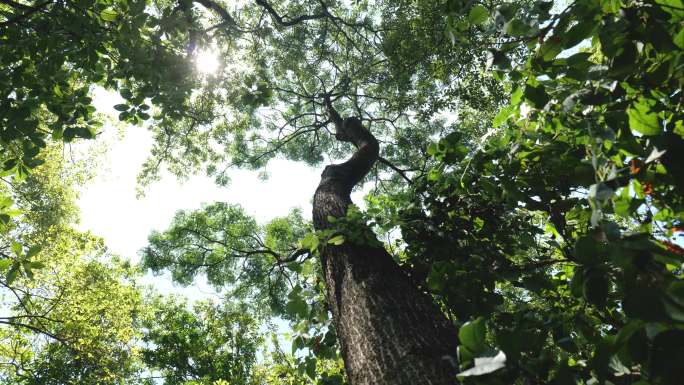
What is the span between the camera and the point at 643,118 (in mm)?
1113

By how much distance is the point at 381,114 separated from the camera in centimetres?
1073

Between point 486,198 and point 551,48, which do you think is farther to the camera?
point 486,198

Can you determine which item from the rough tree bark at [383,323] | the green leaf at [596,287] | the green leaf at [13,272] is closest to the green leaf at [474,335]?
the green leaf at [596,287]

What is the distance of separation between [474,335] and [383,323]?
3.75 feet

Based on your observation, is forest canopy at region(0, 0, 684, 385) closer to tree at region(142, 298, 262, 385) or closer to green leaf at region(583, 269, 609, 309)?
green leaf at region(583, 269, 609, 309)

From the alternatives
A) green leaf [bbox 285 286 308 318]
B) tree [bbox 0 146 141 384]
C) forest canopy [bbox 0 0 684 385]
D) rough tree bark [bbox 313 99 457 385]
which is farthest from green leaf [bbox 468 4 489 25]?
tree [bbox 0 146 141 384]

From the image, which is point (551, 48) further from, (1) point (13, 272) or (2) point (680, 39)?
(1) point (13, 272)

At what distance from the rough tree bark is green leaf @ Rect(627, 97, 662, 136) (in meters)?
0.95

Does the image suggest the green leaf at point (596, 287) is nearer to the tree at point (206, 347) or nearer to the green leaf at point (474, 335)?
the green leaf at point (474, 335)

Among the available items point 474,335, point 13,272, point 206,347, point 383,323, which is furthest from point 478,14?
point 206,347

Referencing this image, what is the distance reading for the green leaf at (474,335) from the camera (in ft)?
2.87

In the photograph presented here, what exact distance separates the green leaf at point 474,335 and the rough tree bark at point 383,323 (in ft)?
1.63

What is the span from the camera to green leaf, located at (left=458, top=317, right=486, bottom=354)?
87 centimetres

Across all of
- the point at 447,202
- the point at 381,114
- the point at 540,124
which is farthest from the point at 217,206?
the point at 540,124
